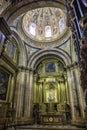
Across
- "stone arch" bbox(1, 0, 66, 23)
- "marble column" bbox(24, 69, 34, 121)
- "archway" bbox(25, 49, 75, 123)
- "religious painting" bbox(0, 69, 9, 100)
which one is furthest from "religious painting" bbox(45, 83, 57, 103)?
"stone arch" bbox(1, 0, 66, 23)

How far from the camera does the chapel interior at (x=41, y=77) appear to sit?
36.7ft

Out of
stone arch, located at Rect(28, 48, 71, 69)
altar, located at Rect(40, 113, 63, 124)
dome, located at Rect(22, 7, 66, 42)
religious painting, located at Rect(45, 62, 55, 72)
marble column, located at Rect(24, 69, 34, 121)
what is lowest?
altar, located at Rect(40, 113, 63, 124)

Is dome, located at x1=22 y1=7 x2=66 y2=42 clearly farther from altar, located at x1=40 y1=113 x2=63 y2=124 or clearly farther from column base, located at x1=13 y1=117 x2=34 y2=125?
column base, located at x1=13 y1=117 x2=34 y2=125

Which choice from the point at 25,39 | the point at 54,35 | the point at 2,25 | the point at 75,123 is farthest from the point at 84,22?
the point at 54,35

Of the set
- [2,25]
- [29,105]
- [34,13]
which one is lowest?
[29,105]

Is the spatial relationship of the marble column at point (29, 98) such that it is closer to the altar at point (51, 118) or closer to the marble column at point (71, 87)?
the altar at point (51, 118)

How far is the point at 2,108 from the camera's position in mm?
10219

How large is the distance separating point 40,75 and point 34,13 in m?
10.9

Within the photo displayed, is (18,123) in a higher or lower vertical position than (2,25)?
lower

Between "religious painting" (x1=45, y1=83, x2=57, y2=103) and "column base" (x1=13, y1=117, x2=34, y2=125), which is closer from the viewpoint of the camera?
"column base" (x1=13, y1=117, x2=34, y2=125)

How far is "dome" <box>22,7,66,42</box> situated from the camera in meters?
17.8

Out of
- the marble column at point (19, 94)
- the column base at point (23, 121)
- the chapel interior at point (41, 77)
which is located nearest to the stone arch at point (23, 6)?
the chapel interior at point (41, 77)

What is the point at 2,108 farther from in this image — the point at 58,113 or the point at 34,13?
the point at 34,13

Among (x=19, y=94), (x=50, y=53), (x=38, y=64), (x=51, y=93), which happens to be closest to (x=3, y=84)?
(x=19, y=94)
